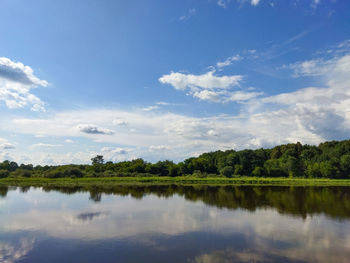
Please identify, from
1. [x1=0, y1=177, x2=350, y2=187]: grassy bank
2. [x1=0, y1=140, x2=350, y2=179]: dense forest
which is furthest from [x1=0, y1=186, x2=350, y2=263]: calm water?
[x1=0, y1=140, x2=350, y2=179]: dense forest

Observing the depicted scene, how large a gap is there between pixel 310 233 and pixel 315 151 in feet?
329

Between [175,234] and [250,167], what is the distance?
91938mm

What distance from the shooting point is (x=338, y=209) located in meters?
30.1

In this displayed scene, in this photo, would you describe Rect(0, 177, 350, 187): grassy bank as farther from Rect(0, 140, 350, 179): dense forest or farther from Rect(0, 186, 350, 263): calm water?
Rect(0, 186, 350, 263): calm water

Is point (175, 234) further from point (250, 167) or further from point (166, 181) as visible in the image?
point (250, 167)

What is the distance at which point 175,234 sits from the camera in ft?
64.2

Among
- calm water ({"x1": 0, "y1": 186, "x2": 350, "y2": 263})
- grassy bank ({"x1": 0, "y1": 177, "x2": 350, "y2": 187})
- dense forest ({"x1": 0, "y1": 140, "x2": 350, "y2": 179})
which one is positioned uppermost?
dense forest ({"x1": 0, "y1": 140, "x2": 350, "y2": 179})

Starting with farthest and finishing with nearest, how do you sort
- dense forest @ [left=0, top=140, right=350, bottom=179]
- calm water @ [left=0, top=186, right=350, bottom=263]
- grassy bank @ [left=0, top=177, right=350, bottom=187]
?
dense forest @ [left=0, top=140, right=350, bottom=179]
grassy bank @ [left=0, top=177, right=350, bottom=187]
calm water @ [left=0, top=186, right=350, bottom=263]

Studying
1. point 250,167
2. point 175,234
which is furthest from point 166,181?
point 175,234

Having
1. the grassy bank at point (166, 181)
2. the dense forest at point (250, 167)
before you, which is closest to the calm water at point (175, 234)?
the grassy bank at point (166, 181)

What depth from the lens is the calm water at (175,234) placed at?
1511 centimetres

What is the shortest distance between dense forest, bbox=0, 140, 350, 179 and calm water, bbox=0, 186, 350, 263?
60684 millimetres

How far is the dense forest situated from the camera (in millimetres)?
83875

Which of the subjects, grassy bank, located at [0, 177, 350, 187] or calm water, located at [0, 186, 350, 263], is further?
grassy bank, located at [0, 177, 350, 187]
